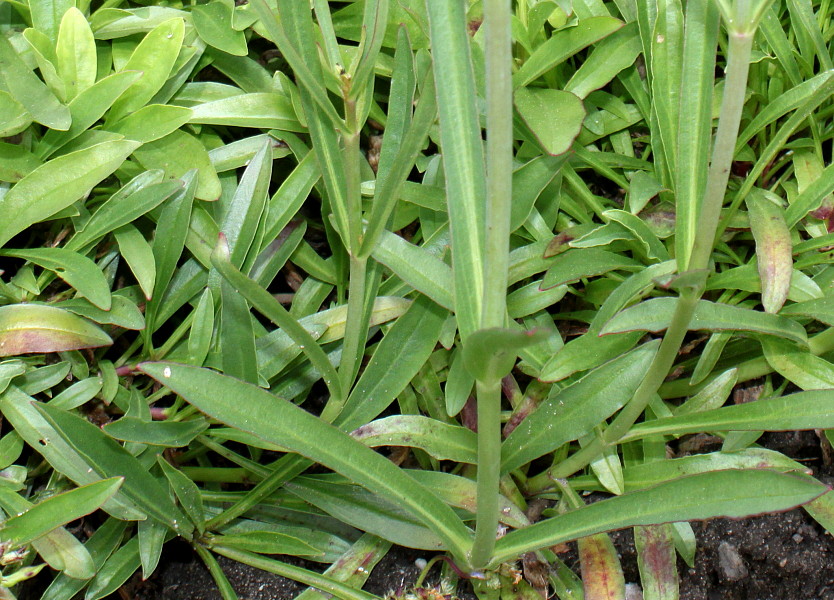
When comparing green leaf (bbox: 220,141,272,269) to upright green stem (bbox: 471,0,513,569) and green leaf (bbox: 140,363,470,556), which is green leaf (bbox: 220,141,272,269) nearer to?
green leaf (bbox: 140,363,470,556)

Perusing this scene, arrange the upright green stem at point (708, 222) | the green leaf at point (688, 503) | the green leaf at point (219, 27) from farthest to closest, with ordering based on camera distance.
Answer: the green leaf at point (219, 27) < the green leaf at point (688, 503) < the upright green stem at point (708, 222)

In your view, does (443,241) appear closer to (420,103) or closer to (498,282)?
(420,103)

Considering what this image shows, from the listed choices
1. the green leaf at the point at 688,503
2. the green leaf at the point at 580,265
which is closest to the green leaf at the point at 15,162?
the green leaf at the point at 580,265

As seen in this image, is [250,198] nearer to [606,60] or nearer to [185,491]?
[185,491]

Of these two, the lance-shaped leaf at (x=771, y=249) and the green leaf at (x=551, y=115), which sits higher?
the green leaf at (x=551, y=115)

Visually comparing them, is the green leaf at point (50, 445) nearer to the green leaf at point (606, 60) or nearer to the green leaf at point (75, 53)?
the green leaf at point (75, 53)

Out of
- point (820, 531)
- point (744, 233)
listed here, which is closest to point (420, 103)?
point (744, 233)
